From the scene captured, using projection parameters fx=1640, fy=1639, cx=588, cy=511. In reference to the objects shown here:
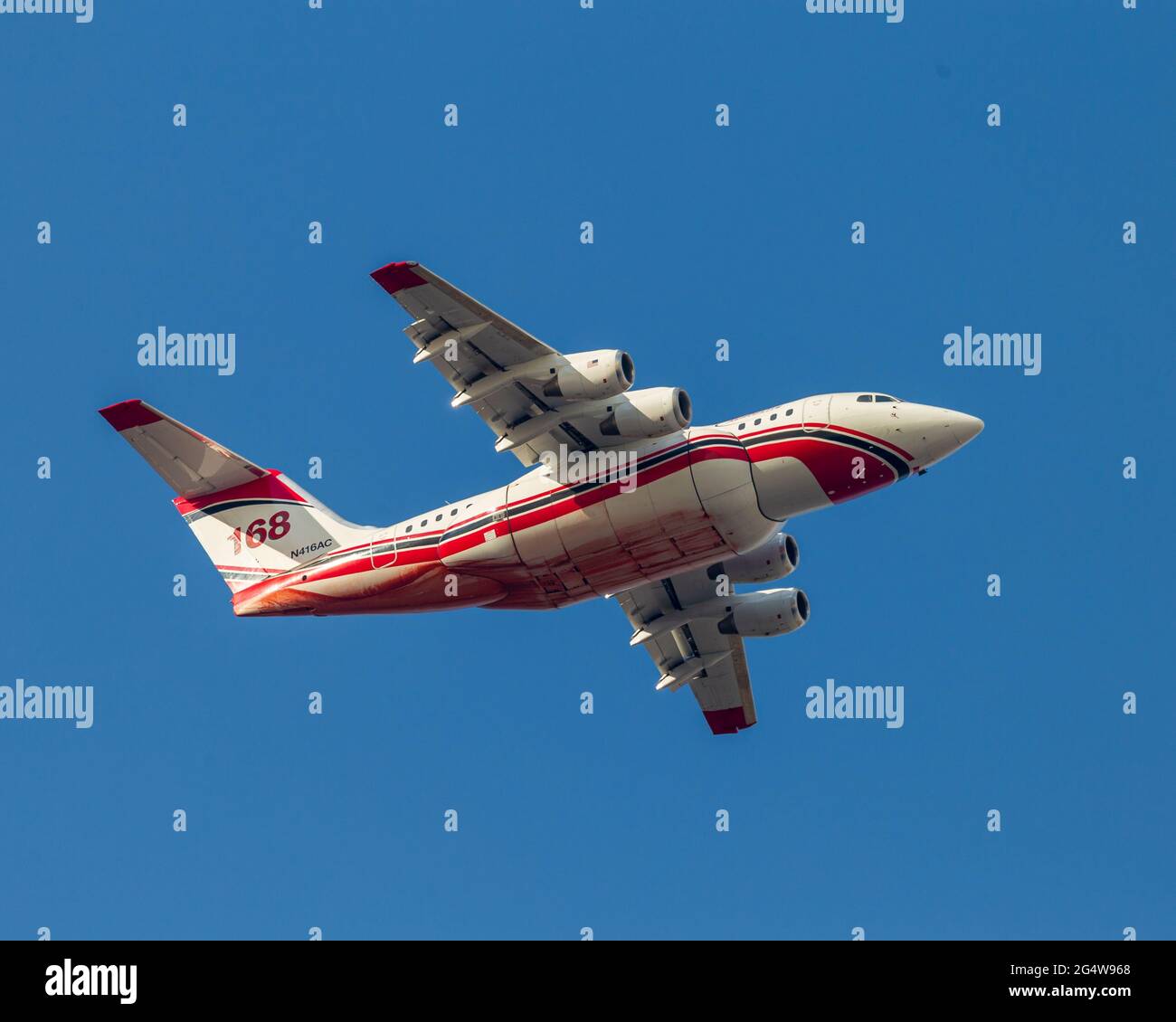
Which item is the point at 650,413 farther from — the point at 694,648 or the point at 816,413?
the point at 694,648

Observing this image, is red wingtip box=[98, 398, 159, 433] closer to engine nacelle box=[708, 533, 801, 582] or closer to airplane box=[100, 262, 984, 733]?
airplane box=[100, 262, 984, 733]

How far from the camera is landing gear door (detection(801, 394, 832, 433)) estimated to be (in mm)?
29188

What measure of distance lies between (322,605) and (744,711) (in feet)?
33.3

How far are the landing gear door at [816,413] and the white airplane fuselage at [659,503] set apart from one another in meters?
0.02

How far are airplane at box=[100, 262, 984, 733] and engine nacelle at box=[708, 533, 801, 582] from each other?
0.63 metres

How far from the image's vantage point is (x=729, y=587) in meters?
33.8

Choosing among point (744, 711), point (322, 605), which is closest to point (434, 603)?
point (322, 605)

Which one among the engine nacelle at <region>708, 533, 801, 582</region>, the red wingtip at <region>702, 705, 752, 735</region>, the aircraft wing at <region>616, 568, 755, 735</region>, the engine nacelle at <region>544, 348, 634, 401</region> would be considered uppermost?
the engine nacelle at <region>544, 348, 634, 401</region>

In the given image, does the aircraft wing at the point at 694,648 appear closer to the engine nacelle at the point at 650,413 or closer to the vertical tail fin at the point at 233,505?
the engine nacelle at the point at 650,413

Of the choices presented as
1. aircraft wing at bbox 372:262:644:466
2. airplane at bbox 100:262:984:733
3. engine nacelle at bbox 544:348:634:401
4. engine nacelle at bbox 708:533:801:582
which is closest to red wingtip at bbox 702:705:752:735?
engine nacelle at bbox 708:533:801:582

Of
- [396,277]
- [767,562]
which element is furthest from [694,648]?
[396,277]

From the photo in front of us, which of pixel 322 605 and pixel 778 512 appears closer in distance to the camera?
pixel 778 512
